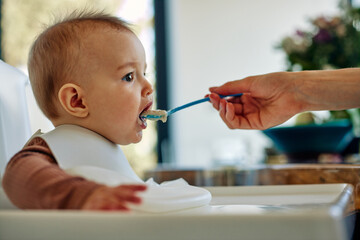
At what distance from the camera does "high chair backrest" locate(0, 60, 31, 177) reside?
0.71m

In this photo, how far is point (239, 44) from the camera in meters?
3.60

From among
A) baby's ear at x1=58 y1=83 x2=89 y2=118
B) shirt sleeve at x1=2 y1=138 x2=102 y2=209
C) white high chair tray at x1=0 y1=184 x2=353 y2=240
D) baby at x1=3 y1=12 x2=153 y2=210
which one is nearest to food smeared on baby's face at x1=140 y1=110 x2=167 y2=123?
baby at x1=3 y1=12 x2=153 y2=210

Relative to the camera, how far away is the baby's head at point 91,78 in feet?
2.43

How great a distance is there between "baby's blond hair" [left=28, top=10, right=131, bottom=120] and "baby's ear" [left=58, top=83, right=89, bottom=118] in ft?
0.05

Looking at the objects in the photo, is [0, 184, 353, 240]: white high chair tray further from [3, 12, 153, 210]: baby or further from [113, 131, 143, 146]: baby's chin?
[113, 131, 143, 146]: baby's chin

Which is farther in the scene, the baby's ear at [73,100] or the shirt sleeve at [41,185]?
the baby's ear at [73,100]

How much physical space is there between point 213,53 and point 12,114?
9.76 ft

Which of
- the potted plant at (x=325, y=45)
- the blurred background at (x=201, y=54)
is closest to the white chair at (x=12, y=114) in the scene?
the potted plant at (x=325, y=45)

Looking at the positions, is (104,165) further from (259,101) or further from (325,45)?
(325,45)

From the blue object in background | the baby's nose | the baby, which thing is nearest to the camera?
the baby

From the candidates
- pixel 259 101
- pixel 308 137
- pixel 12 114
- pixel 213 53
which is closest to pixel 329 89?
pixel 259 101

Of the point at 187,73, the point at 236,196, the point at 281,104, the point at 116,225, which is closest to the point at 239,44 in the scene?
the point at 187,73

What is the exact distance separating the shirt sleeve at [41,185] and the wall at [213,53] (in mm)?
2976

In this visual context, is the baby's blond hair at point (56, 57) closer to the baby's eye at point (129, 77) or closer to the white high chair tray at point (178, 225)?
the baby's eye at point (129, 77)
